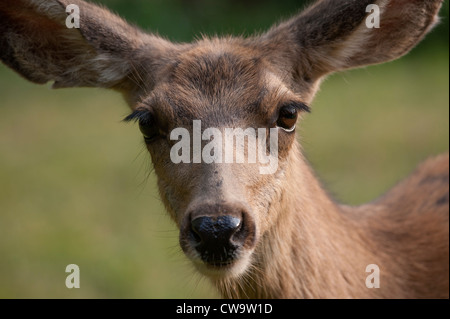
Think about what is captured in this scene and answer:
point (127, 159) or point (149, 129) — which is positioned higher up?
point (127, 159)

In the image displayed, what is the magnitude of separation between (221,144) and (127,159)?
8115mm

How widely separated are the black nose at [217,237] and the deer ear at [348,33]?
162cm

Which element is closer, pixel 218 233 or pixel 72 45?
pixel 218 233

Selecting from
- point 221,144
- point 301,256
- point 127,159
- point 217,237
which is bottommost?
point 217,237

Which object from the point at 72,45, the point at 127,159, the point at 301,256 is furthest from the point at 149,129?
the point at 127,159

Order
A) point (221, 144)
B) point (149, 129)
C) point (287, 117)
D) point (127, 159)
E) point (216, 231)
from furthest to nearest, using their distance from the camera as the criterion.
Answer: point (127, 159), point (149, 129), point (287, 117), point (221, 144), point (216, 231)

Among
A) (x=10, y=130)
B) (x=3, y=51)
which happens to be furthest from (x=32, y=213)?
(x=3, y=51)

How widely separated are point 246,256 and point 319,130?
9286 millimetres

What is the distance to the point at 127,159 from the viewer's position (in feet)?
41.9

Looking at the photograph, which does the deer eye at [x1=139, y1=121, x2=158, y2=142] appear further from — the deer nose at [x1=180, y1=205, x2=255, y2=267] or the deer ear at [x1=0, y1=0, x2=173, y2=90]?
the deer nose at [x1=180, y1=205, x2=255, y2=267]

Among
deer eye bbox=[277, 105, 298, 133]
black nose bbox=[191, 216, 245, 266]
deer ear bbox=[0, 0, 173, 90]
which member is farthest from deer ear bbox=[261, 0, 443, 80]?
black nose bbox=[191, 216, 245, 266]

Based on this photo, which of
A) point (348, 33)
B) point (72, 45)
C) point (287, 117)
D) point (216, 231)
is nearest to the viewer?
point (216, 231)

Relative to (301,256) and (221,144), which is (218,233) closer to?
(221,144)
